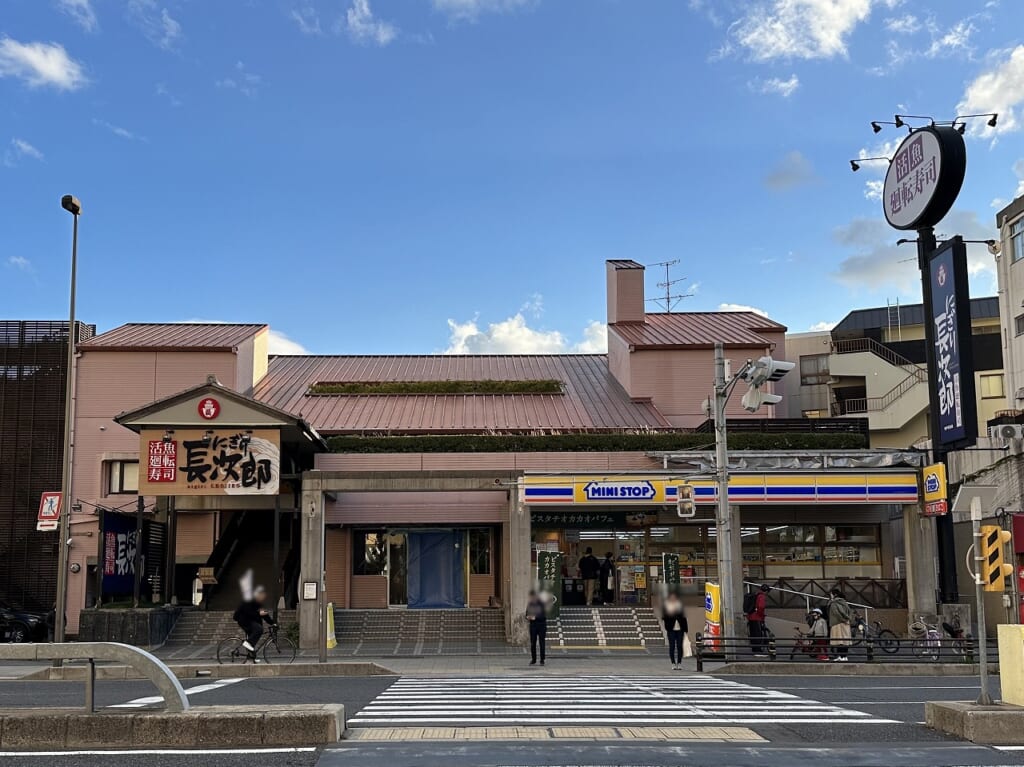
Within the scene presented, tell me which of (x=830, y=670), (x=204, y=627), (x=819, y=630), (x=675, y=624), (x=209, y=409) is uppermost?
(x=209, y=409)

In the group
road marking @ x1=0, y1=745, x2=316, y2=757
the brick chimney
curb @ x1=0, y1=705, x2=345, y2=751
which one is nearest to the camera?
road marking @ x1=0, y1=745, x2=316, y2=757

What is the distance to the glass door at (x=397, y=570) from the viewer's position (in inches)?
1331

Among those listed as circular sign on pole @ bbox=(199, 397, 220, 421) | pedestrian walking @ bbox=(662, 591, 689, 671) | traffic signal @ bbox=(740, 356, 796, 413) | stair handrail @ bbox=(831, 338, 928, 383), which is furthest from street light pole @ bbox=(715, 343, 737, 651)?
stair handrail @ bbox=(831, 338, 928, 383)

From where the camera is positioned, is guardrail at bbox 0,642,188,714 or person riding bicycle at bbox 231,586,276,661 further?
person riding bicycle at bbox 231,586,276,661

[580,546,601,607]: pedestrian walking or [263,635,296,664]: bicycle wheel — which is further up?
[580,546,601,607]: pedestrian walking

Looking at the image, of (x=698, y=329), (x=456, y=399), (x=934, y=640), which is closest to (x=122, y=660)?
(x=934, y=640)

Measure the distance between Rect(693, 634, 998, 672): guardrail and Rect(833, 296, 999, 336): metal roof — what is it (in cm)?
4233

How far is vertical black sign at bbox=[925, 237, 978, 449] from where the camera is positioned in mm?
27453

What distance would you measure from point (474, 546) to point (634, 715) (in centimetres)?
2100

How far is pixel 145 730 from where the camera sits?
33.3ft

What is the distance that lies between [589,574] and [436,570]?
209 inches

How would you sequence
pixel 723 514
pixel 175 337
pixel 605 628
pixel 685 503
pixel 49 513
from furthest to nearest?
pixel 175 337
pixel 605 628
pixel 49 513
pixel 685 503
pixel 723 514

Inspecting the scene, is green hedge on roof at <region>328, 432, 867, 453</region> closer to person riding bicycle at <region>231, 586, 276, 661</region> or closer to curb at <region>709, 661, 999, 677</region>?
person riding bicycle at <region>231, 586, 276, 661</region>

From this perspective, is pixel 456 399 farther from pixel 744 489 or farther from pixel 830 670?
pixel 830 670
